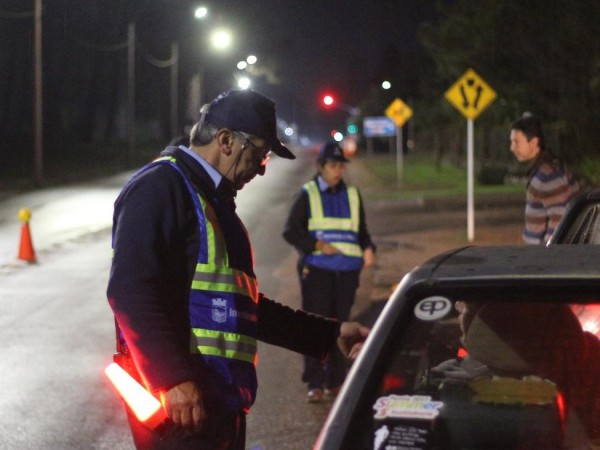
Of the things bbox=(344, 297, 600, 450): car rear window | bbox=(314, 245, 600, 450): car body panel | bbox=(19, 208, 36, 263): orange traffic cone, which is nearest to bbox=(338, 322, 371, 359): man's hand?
bbox=(344, 297, 600, 450): car rear window

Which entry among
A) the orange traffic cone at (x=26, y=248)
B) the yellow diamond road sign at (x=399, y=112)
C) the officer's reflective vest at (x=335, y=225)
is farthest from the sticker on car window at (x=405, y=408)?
the yellow diamond road sign at (x=399, y=112)

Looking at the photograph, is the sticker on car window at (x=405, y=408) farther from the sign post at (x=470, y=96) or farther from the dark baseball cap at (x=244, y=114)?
the sign post at (x=470, y=96)

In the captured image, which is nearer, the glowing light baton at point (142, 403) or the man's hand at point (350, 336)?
the glowing light baton at point (142, 403)

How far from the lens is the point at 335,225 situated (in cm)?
870

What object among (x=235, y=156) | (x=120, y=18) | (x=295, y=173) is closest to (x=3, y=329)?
(x=235, y=156)

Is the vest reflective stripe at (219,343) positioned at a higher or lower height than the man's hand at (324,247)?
higher

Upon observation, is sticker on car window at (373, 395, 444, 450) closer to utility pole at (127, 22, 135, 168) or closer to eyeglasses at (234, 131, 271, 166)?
eyeglasses at (234, 131, 271, 166)

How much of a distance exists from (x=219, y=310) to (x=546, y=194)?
533 centimetres

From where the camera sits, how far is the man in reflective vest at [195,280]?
3693 millimetres

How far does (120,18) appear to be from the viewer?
258 feet

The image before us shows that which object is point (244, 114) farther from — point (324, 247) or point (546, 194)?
point (546, 194)

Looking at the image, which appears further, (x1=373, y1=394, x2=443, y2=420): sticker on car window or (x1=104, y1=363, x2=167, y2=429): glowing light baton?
(x1=104, y1=363, x2=167, y2=429): glowing light baton

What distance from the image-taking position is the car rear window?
3135 mm

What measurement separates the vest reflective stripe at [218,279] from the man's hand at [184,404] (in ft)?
1.10
